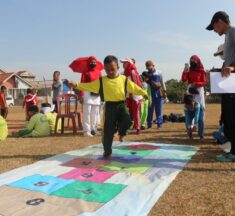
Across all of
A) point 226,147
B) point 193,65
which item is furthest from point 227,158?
point 193,65

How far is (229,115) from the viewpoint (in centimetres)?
506

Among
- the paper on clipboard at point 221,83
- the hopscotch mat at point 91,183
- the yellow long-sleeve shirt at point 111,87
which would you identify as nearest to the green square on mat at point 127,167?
the hopscotch mat at point 91,183

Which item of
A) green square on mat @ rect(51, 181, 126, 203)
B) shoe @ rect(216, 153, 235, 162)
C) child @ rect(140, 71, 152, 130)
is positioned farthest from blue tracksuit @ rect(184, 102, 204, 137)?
green square on mat @ rect(51, 181, 126, 203)

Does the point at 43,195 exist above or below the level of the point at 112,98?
below

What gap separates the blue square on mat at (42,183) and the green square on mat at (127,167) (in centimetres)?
82

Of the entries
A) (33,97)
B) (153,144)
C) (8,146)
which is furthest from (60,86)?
(153,144)

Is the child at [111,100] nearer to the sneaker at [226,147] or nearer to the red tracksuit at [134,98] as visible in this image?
the sneaker at [226,147]

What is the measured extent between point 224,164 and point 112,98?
2014mm

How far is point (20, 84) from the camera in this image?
53.6 metres

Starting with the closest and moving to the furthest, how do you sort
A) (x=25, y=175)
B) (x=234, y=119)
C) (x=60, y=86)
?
(x=25, y=175) → (x=234, y=119) → (x=60, y=86)

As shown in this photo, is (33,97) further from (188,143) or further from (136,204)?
(136,204)

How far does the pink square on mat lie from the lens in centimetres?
437

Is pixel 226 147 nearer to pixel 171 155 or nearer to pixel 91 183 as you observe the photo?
pixel 171 155

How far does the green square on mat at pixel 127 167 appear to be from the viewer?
4797 mm
